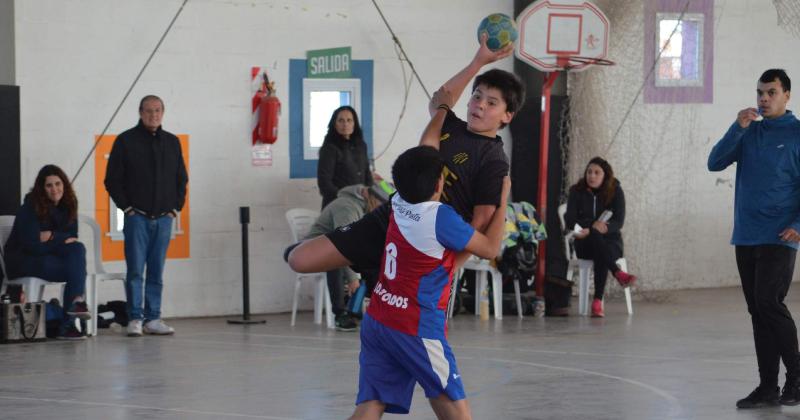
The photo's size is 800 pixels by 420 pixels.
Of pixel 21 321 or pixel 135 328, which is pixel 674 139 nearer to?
pixel 135 328

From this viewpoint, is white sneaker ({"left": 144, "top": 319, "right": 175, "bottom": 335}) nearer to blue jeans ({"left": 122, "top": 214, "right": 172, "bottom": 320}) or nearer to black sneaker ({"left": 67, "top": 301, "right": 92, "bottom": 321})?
blue jeans ({"left": 122, "top": 214, "right": 172, "bottom": 320})

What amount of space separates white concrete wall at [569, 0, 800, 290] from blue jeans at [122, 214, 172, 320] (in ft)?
14.7

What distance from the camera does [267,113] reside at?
11422mm

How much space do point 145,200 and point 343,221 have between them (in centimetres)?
154

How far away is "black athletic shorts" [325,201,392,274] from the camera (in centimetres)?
464

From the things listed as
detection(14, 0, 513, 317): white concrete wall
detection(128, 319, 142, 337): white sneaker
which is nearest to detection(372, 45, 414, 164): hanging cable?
detection(14, 0, 513, 317): white concrete wall

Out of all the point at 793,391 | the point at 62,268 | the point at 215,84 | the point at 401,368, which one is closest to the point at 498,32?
the point at 401,368

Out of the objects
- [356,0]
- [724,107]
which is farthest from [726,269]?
[356,0]

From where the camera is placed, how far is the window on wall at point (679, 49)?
13.5 meters

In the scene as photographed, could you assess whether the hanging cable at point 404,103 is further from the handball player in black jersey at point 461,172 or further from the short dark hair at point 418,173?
the short dark hair at point 418,173

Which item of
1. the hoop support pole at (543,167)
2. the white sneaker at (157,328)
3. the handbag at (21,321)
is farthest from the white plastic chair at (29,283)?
the hoop support pole at (543,167)

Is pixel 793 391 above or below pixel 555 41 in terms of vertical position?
below

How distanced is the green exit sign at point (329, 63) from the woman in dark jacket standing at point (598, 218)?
2.37 meters

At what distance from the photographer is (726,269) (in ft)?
48.1
